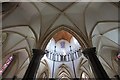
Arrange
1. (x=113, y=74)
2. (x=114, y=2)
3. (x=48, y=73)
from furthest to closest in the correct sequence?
(x=48, y=73) → (x=113, y=74) → (x=114, y=2)

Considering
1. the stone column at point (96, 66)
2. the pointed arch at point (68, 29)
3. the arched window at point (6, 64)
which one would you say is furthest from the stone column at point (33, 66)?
the arched window at point (6, 64)

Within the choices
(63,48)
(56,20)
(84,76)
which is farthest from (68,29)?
(84,76)

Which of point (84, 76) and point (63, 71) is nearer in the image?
point (84, 76)

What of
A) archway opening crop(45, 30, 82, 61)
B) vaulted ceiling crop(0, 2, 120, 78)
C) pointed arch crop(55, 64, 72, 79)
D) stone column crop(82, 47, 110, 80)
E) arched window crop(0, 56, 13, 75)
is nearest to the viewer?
stone column crop(82, 47, 110, 80)

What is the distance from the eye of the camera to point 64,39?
2072 cm

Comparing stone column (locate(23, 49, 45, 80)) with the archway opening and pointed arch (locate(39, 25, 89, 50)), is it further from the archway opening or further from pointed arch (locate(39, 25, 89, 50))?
the archway opening

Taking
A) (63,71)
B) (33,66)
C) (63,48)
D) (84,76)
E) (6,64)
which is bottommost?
(84,76)

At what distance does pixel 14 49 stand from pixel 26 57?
277 cm

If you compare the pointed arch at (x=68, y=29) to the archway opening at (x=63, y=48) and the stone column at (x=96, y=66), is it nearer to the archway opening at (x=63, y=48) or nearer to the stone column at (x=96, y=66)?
the stone column at (x=96, y=66)

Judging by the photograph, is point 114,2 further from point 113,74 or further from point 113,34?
point 113,74

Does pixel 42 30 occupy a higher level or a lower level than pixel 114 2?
lower

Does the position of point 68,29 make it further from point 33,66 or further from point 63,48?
point 63,48

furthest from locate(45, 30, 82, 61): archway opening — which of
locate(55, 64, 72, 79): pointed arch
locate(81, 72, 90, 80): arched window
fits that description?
locate(81, 72, 90, 80): arched window

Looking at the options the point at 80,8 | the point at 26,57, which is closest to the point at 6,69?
the point at 26,57
